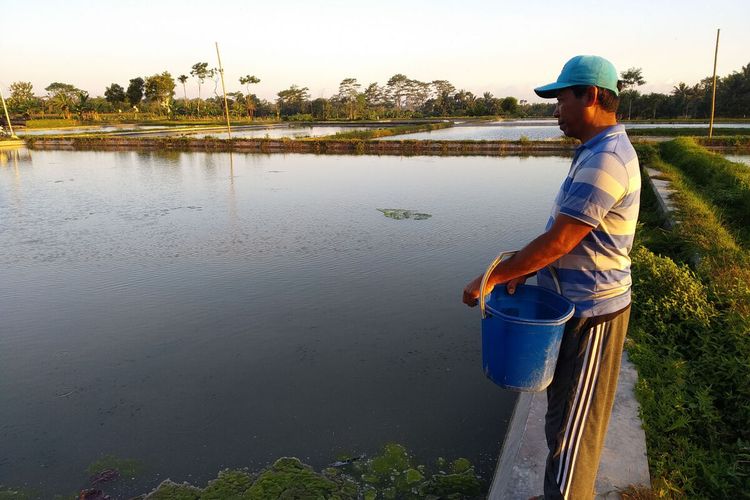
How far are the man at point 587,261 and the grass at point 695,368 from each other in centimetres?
47

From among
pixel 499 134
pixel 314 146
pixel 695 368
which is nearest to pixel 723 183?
pixel 695 368

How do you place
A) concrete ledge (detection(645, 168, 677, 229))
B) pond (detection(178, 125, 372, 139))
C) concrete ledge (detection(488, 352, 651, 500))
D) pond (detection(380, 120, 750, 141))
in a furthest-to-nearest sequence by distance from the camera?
1. pond (detection(178, 125, 372, 139))
2. pond (detection(380, 120, 750, 141))
3. concrete ledge (detection(645, 168, 677, 229))
4. concrete ledge (detection(488, 352, 651, 500))

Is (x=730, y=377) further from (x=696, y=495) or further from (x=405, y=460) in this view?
(x=405, y=460)

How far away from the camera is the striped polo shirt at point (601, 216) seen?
1.15 m

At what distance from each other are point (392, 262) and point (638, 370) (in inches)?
113

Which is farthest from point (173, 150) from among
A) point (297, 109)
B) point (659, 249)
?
point (297, 109)

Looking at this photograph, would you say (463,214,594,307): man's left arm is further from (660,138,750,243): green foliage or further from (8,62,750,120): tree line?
(8,62,750,120): tree line

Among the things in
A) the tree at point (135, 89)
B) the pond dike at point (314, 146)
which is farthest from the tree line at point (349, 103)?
the pond dike at point (314, 146)

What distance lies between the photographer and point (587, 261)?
1.26m

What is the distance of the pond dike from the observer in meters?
16.1

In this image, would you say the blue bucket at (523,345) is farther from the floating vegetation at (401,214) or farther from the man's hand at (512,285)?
the floating vegetation at (401,214)

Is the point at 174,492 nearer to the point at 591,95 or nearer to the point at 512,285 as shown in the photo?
the point at 512,285

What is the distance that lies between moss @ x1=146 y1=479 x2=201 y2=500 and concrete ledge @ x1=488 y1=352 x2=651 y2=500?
1173 mm

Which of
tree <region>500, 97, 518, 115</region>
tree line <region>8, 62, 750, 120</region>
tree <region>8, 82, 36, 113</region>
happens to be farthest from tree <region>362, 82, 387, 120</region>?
tree <region>8, 82, 36, 113</region>
